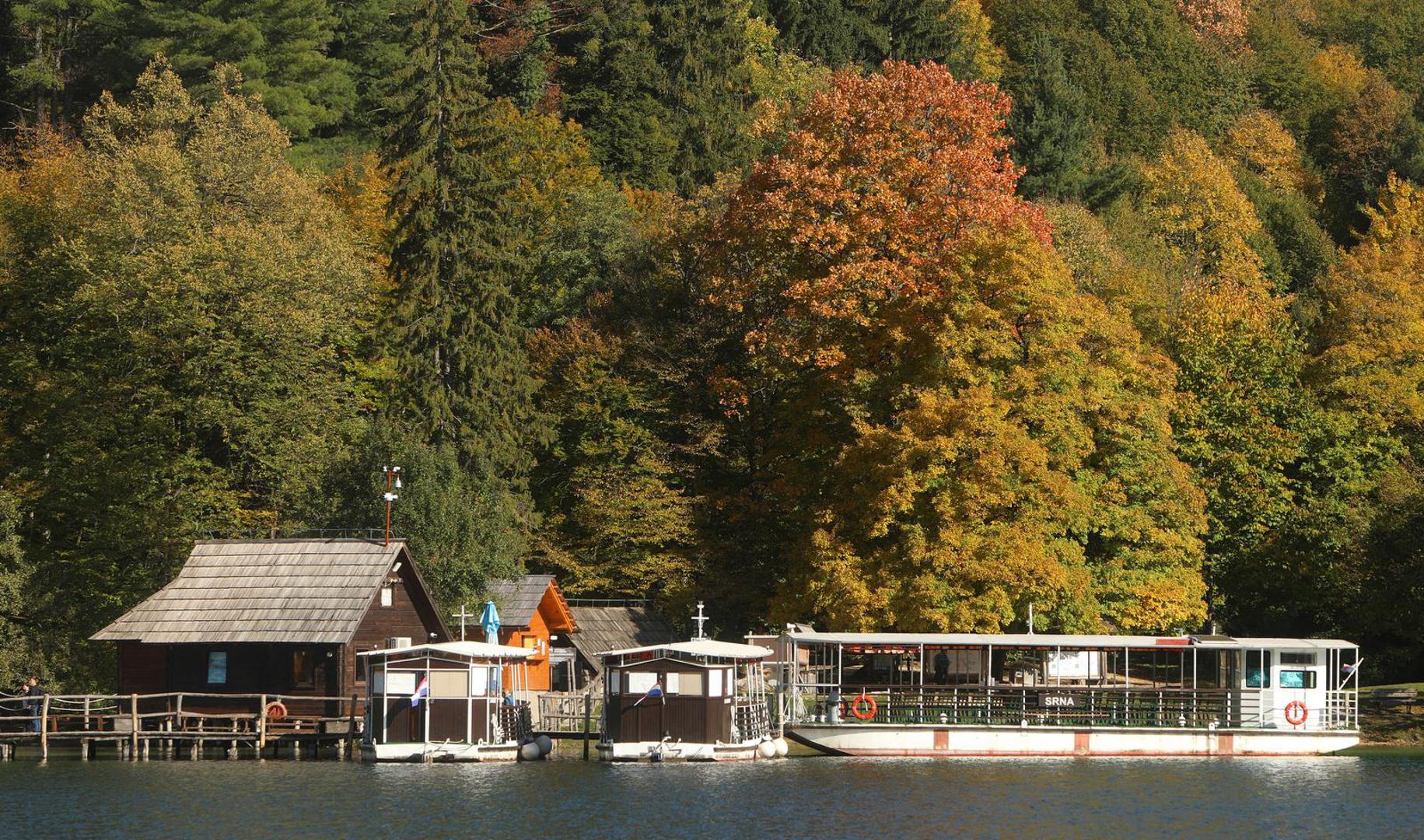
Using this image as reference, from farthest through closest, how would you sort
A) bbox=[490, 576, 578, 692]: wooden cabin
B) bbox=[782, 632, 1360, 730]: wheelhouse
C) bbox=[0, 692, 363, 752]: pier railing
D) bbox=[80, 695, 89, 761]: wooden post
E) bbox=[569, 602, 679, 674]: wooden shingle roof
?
bbox=[569, 602, 679, 674]: wooden shingle roof, bbox=[490, 576, 578, 692]: wooden cabin, bbox=[782, 632, 1360, 730]: wheelhouse, bbox=[80, 695, 89, 761]: wooden post, bbox=[0, 692, 363, 752]: pier railing

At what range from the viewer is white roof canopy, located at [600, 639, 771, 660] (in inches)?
1970

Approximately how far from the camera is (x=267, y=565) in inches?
2215

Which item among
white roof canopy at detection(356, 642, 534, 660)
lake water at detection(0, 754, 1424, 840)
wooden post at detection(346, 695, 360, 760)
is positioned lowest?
lake water at detection(0, 754, 1424, 840)

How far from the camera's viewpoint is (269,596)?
55.2 meters

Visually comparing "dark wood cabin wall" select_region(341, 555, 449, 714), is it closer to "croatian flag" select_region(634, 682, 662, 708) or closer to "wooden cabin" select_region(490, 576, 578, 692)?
"wooden cabin" select_region(490, 576, 578, 692)

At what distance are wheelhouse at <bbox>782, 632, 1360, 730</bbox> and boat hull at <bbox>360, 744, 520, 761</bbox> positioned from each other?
9202 mm

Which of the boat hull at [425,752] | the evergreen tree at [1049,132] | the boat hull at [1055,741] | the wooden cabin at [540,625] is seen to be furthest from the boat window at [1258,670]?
the evergreen tree at [1049,132]

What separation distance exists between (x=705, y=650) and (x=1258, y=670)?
1665 centimetres

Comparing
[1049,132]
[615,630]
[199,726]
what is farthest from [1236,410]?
[199,726]

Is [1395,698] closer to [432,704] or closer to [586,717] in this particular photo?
[586,717]

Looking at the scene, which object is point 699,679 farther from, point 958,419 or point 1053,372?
point 1053,372

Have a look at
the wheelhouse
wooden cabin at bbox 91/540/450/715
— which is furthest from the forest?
wooden cabin at bbox 91/540/450/715

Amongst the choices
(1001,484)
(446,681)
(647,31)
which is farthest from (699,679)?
(647,31)

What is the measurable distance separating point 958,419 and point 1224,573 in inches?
663
